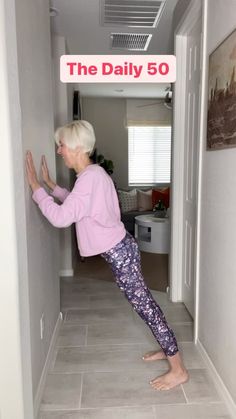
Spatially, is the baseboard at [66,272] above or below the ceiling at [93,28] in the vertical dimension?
below

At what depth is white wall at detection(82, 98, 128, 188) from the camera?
623 centimetres

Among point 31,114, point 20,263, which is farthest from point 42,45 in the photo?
point 20,263

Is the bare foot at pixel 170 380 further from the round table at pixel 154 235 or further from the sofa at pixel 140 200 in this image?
the sofa at pixel 140 200

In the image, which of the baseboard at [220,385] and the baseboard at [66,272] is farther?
the baseboard at [66,272]

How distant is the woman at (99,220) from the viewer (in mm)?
1611

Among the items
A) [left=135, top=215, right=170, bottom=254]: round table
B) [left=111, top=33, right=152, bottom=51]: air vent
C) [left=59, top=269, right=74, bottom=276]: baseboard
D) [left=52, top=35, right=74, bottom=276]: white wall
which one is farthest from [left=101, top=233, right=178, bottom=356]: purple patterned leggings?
[left=135, top=215, right=170, bottom=254]: round table

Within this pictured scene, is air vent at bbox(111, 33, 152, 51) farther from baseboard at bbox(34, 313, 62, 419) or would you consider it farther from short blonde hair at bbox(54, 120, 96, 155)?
baseboard at bbox(34, 313, 62, 419)

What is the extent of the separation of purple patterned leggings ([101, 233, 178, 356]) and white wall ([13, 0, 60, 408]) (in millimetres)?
398

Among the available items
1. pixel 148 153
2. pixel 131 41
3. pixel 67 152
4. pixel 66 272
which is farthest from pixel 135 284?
pixel 148 153

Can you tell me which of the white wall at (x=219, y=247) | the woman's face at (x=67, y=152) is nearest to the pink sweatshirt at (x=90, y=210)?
the woman's face at (x=67, y=152)

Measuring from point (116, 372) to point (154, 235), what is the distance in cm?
279

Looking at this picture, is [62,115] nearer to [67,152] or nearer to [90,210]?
[67,152]

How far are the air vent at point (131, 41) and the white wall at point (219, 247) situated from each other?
5.16ft

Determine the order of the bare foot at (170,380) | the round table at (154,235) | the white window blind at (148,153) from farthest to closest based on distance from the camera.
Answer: the white window blind at (148,153) < the round table at (154,235) < the bare foot at (170,380)
